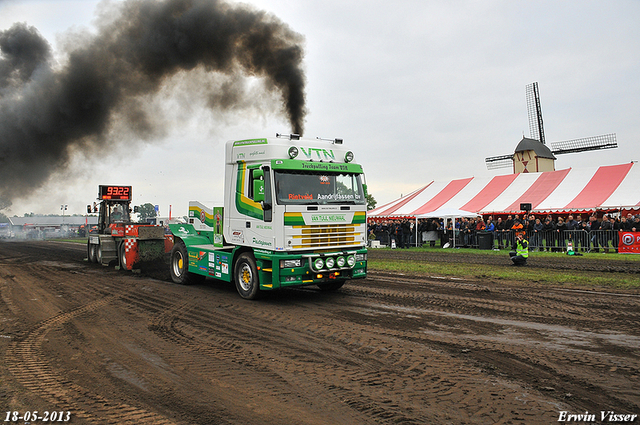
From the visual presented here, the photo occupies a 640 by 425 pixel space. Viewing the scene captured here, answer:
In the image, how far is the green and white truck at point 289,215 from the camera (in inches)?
317

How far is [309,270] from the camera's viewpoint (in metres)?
8.17

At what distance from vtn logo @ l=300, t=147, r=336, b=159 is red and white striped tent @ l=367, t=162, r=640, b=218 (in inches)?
673

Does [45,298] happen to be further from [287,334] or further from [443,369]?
[443,369]

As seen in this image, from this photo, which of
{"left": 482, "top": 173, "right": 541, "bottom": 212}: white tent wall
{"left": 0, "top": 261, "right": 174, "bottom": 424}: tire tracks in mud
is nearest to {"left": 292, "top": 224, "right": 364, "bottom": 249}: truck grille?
{"left": 0, "top": 261, "right": 174, "bottom": 424}: tire tracks in mud

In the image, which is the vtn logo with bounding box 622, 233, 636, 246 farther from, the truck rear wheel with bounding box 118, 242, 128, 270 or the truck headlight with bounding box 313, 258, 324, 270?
the truck rear wheel with bounding box 118, 242, 128, 270

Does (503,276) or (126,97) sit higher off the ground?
(126,97)

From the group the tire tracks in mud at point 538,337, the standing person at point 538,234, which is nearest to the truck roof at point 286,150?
the tire tracks in mud at point 538,337

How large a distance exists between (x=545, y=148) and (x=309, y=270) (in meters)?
47.1

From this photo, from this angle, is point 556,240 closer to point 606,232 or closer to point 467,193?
point 606,232

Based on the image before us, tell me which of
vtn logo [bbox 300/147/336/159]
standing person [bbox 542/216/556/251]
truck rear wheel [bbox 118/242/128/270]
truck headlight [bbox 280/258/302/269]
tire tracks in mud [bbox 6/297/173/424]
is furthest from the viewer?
standing person [bbox 542/216/556/251]

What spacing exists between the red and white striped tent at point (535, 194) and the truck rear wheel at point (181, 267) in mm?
16664

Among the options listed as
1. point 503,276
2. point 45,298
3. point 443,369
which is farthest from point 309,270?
point 503,276

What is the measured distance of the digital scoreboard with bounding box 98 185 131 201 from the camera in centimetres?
1756

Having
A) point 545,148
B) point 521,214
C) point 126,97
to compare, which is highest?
point 545,148
